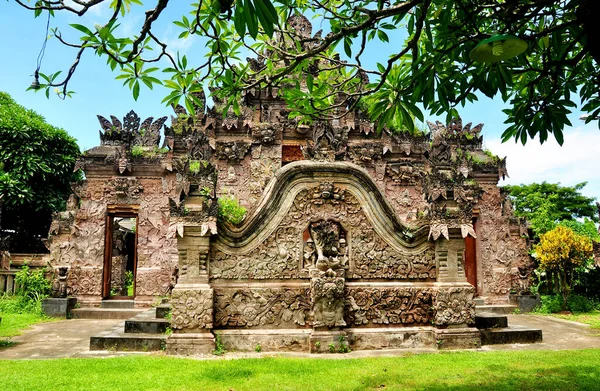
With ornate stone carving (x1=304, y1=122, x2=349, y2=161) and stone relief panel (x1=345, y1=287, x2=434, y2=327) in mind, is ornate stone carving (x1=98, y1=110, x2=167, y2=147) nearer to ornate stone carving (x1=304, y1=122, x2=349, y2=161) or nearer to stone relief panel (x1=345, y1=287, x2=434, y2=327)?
ornate stone carving (x1=304, y1=122, x2=349, y2=161)

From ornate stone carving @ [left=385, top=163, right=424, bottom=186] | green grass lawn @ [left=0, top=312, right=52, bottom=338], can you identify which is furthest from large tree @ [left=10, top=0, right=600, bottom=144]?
ornate stone carving @ [left=385, top=163, right=424, bottom=186]

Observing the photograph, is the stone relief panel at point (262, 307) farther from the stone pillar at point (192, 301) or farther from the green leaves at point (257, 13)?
the green leaves at point (257, 13)

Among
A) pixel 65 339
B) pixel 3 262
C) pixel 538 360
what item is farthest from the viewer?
pixel 3 262

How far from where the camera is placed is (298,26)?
16188mm

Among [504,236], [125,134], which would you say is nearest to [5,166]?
[125,134]

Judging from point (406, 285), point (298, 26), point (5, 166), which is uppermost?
point (298, 26)

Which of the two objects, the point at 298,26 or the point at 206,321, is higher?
the point at 298,26

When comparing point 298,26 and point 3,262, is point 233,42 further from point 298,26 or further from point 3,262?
point 3,262

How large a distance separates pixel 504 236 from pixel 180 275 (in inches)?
447

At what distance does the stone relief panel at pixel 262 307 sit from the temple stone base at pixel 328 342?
39cm

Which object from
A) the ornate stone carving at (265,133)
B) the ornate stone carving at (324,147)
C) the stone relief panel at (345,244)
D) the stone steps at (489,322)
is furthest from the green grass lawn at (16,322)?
the stone steps at (489,322)

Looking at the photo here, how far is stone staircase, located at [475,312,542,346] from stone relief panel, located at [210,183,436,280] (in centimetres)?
148

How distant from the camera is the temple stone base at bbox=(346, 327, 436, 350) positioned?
7.71 m

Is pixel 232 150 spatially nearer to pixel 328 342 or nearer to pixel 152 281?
pixel 152 281
